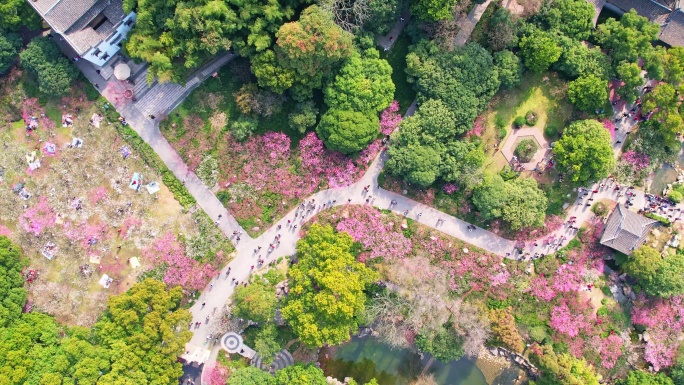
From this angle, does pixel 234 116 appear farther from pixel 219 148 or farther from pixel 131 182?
pixel 131 182

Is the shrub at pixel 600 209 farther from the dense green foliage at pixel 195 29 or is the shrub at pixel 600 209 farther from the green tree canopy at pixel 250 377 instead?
the green tree canopy at pixel 250 377

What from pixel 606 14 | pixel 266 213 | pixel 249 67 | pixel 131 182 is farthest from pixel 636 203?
pixel 131 182

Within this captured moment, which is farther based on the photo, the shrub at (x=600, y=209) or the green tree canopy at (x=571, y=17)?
the shrub at (x=600, y=209)

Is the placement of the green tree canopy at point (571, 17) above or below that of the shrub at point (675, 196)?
above

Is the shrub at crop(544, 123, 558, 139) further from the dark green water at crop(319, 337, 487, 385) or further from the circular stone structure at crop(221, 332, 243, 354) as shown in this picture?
the circular stone structure at crop(221, 332, 243, 354)

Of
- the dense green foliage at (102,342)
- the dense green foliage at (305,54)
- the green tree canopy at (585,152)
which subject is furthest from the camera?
the green tree canopy at (585,152)

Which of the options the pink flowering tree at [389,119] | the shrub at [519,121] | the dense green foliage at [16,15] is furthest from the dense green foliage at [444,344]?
the dense green foliage at [16,15]
